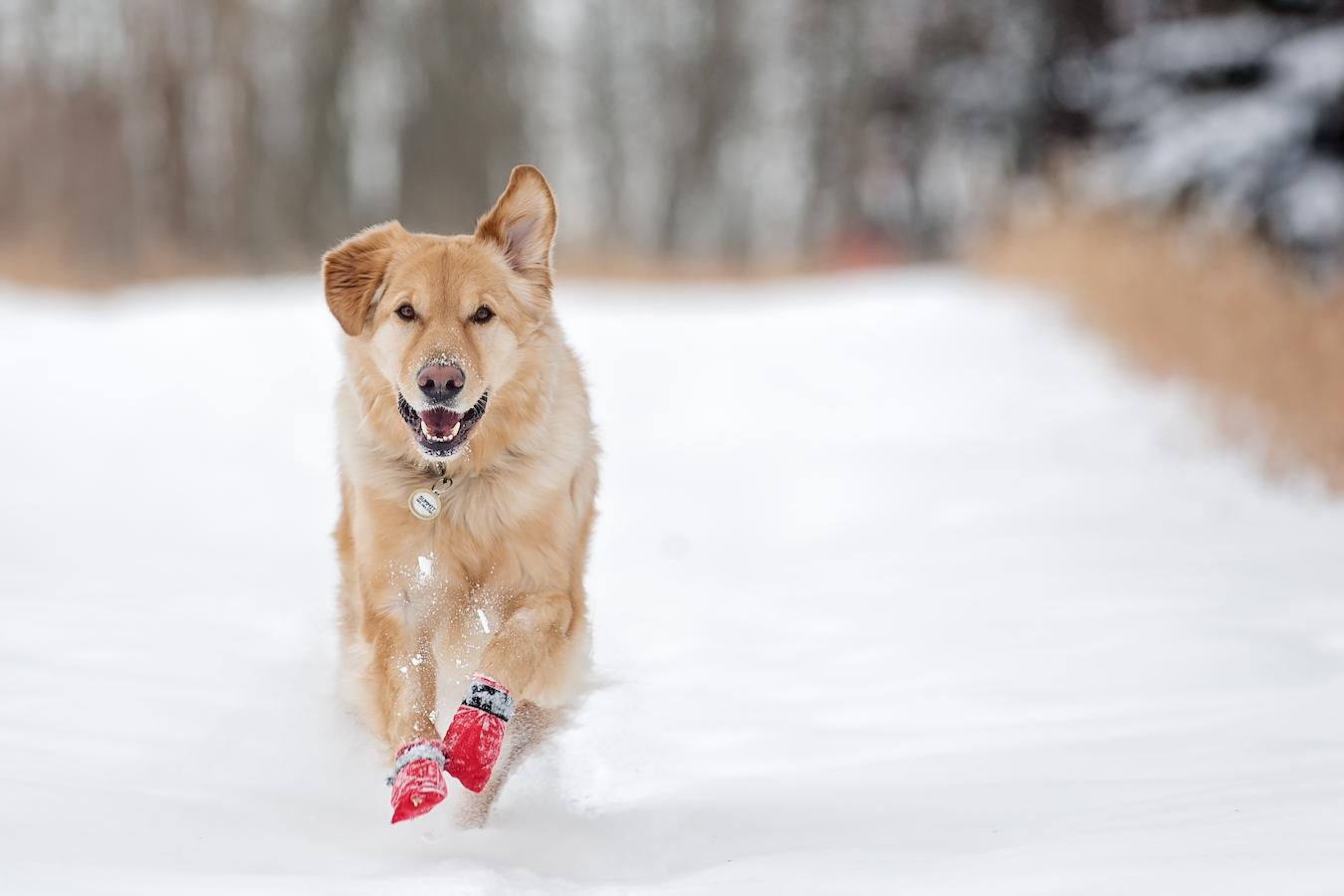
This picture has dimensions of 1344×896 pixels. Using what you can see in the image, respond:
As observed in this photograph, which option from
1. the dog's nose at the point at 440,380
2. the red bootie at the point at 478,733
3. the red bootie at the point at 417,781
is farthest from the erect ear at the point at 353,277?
the red bootie at the point at 417,781

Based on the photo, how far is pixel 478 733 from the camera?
309 cm

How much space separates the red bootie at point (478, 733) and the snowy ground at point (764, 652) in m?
0.16

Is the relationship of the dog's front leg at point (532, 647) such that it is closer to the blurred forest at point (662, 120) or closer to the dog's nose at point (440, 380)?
the dog's nose at point (440, 380)

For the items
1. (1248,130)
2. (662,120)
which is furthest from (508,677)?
(662,120)

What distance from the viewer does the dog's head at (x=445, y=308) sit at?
3.28 meters

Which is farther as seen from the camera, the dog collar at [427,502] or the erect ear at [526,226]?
the erect ear at [526,226]

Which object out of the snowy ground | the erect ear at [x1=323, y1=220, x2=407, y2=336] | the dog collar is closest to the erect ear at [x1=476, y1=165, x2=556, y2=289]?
the erect ear at [x1=323, y1=220, x2=407, y2=336]

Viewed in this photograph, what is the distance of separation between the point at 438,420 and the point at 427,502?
0.84 ft

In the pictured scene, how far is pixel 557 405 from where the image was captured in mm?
3697

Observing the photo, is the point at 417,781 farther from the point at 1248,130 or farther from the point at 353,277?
the point at 1248,130

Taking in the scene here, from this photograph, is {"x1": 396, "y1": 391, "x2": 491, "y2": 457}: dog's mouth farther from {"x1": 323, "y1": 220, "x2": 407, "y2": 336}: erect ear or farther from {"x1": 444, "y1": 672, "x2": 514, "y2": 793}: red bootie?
{"x1": 444, "y1": 672, "x2": 514, "y2": 793}: red bootie

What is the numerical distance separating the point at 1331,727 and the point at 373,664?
8.11ft

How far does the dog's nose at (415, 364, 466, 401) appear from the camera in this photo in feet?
10.5

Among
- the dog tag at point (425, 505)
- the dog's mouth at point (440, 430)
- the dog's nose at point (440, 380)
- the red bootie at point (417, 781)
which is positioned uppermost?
the dog's nose at point (440, 380)
